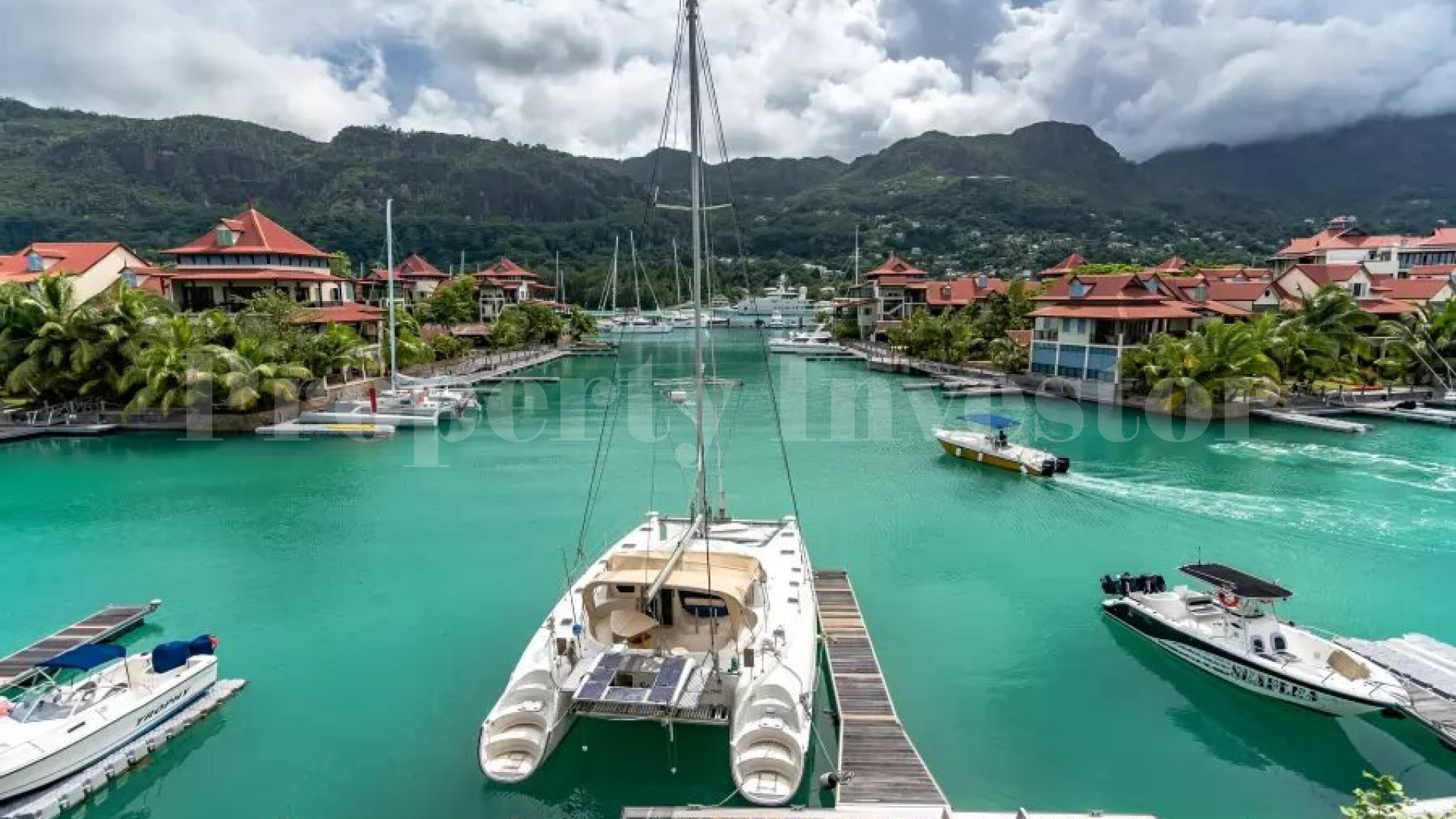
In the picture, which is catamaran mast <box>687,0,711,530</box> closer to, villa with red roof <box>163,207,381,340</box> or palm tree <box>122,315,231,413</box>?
palm tree <box>122,315,231,413</box>

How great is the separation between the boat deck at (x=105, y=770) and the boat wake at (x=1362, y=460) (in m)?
38.6

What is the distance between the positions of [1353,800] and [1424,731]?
9.36 feet

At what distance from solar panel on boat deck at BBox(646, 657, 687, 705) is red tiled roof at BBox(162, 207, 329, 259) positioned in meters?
49.5

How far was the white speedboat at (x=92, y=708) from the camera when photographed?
11.5 meters

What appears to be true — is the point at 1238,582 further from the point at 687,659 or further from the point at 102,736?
the point at 102,736

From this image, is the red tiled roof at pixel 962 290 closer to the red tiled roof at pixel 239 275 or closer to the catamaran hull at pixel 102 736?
the red tiled roof at pixel 239 275

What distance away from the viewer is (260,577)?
832 inches

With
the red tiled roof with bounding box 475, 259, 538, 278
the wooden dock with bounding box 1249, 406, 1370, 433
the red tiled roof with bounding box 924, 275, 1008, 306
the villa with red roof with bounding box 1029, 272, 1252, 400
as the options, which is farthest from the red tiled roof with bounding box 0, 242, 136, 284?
the wooden dock with bounding box 1249, 406, 1370, 433

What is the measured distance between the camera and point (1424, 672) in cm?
1418

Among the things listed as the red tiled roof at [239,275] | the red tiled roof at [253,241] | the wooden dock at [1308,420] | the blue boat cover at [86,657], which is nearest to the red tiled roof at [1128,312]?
the wooden dock at [1308,420]

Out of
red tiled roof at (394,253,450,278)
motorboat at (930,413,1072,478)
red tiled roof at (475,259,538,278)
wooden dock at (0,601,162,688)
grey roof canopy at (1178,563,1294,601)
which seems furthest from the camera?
red tiled roof at (475,259,538,278)

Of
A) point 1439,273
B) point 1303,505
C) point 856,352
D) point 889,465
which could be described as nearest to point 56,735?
point 889,465

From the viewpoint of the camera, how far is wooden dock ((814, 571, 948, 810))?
11.0m

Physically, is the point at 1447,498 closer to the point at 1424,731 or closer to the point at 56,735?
the point at 1424,731
